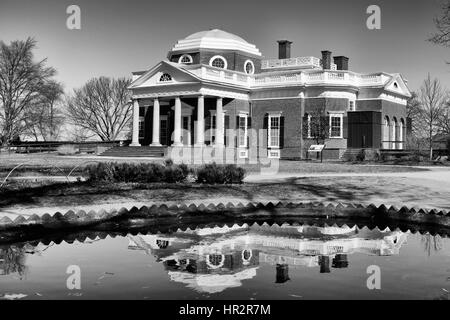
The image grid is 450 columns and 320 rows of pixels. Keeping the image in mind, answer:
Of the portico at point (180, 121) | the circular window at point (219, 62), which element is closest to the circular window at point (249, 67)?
the circular window at point (219, 62)

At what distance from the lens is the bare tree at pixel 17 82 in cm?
4691

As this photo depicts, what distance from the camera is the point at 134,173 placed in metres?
17.2

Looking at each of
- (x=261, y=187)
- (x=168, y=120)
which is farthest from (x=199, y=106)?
(x=261, y=187)

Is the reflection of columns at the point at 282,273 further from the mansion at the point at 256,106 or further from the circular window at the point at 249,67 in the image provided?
the circular window at the point at 249,67

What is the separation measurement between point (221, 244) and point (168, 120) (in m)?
34.1

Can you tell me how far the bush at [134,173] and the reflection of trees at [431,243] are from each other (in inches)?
370

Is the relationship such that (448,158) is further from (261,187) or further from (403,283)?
(403,283)

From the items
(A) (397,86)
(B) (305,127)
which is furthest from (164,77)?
(A) (397,86)

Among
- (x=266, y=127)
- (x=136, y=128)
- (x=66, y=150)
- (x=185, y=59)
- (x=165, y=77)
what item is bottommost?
(x=66, y=150)

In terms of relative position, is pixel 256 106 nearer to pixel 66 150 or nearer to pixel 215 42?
pixel 215 42

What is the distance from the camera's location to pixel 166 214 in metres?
11.4

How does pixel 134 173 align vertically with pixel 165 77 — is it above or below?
below

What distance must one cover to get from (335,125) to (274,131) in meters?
4.87
